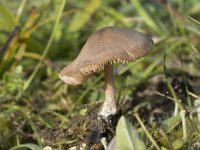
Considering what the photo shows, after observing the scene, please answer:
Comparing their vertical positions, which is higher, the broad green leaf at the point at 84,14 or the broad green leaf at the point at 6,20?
the broad green leaf at the point at 6,20

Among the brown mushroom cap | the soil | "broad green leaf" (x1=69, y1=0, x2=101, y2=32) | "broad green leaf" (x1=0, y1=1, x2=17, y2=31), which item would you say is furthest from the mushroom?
"broad green leaf" (x1=69, y1=0, x2=101, y2=32)

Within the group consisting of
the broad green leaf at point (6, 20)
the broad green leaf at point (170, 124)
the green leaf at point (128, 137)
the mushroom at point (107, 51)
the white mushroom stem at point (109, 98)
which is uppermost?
the broad green leaf at point (6, 20)

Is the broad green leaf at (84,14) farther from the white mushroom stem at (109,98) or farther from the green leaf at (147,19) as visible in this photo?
the white mushroom stem at (109,98)

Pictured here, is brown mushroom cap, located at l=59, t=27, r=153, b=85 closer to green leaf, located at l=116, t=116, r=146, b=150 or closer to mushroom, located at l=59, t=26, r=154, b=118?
mushroom, located at l=59, t=26, r=154, b=118

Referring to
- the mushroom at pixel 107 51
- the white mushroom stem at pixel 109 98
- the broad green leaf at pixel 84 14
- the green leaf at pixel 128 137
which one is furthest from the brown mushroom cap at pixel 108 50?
the broad green leaf at pixel 84 14

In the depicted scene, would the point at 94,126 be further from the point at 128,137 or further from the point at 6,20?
the point at 6,20

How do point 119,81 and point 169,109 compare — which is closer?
point 169,109

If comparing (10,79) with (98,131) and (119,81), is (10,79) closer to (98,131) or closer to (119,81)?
(119,81)

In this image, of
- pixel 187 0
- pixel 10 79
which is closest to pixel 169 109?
pixel 10 79
